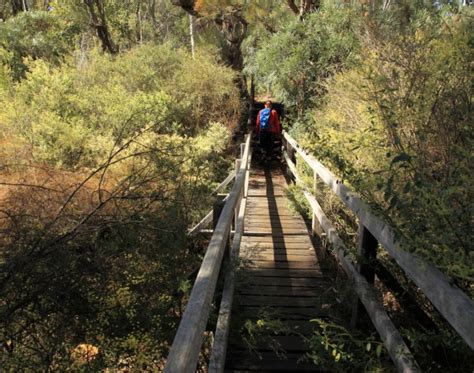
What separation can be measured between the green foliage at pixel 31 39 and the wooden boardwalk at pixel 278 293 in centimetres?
1595

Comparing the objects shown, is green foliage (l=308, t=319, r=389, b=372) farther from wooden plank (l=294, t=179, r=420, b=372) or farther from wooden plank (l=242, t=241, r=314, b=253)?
wooden plank (l=242, t=241, r=314, b=253)

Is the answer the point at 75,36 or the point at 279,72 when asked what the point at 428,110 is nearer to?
the point at 279,72

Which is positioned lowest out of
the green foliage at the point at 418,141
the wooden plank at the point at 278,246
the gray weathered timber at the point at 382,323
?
the wooden plank at the point at 278,246

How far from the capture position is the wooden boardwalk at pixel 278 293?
3.27 metres

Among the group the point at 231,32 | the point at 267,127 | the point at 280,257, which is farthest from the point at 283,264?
the point at 231,32

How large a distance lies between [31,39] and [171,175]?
1894cm

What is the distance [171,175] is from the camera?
577cm

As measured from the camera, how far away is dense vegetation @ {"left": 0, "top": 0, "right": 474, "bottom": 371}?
2.74 meters

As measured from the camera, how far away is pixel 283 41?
11828 mm

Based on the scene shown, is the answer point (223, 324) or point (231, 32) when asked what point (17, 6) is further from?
point (223, 324)

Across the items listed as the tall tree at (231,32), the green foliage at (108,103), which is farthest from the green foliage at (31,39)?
the tall tree at (231,32)

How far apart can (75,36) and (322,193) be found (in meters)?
24.2

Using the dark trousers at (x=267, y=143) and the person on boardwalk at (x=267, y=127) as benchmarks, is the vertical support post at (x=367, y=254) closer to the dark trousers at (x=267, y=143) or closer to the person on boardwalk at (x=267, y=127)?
the person on boardwalk at (x=267, y=127)

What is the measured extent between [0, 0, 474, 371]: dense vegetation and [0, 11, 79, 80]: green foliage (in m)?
6.83
